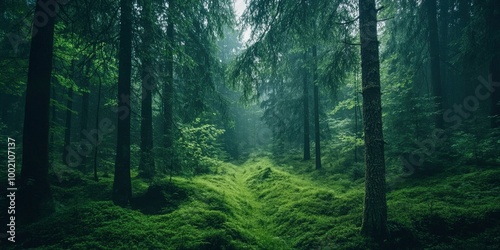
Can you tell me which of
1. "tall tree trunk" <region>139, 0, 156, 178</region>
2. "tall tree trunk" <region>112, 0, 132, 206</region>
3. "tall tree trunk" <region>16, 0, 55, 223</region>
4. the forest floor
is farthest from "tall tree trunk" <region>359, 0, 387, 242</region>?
"tall tree trunk" <region>16, 0, 55, 223</region>

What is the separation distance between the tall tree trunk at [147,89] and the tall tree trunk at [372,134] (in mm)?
5941

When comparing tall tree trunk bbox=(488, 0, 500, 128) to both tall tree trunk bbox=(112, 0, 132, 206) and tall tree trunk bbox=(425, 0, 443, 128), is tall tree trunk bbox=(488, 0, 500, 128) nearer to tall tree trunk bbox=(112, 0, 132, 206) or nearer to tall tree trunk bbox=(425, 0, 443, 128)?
tall tree trunk bbox=(425, 0, 443, 128)

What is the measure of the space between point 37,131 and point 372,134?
27.1ft

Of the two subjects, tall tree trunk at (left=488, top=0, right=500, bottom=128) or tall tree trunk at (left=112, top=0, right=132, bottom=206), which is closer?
tall tree trunk at (left=112, top=0, right=132, bottom=206)

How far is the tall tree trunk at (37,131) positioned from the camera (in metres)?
5.90

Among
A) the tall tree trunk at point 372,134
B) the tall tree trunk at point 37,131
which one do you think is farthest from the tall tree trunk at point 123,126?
the tall tree trunk at point 372,134

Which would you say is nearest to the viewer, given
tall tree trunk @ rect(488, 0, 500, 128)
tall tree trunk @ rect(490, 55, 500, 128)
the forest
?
the forest

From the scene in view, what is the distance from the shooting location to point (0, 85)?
9.39 meters

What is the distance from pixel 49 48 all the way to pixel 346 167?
15062 mm


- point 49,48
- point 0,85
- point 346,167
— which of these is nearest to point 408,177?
point 346,167

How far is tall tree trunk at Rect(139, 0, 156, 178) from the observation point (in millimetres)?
7877

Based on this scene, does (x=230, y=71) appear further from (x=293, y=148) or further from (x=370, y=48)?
(x=293, y=148)

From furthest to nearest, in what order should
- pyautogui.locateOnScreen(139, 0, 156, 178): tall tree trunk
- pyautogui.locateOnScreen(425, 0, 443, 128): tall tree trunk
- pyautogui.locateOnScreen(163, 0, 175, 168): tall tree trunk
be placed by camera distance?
pyautogui.locateOnScreen(425, 0, 443, 128): tall tree trunk, pyautogui.locateOnScreen(163, 0, 175, 168): tall tree trunk, pyautogui.locateOnScreen(139, 0, 156, 178): tall tree trunk

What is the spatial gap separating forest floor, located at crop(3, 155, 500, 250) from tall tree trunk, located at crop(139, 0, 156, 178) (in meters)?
0.85
